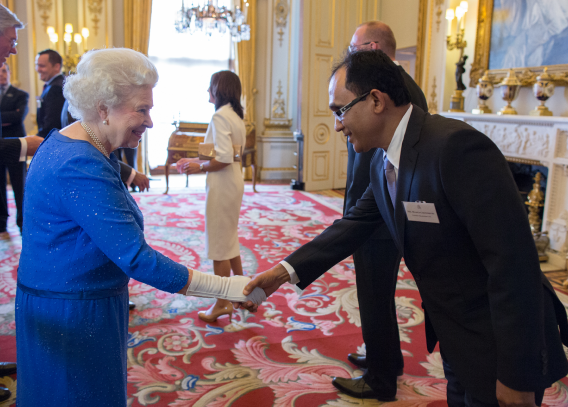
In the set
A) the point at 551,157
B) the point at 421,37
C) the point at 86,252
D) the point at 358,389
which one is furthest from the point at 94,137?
the point at 421,37

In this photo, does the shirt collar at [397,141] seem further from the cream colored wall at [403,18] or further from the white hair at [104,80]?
the cream colored wall at [403,18]

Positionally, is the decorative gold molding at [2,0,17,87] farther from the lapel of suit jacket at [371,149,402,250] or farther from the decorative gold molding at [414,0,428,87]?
the lapel of suit jacket at [371,149,402,250]

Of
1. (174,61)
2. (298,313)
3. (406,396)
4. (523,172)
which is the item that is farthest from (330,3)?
(406,396)

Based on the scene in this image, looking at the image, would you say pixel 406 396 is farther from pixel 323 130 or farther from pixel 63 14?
pixel 63 14

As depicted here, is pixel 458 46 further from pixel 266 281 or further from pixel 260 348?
pixel 266 281

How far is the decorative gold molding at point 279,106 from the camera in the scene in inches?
378

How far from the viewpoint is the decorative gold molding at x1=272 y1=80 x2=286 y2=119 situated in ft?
31.5

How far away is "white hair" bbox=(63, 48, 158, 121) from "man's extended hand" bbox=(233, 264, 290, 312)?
76 centimetres

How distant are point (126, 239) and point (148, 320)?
7.11ft

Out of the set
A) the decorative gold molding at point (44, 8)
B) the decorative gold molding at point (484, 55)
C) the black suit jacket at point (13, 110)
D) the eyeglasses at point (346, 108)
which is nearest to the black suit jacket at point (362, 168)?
the eyeglasses at point (346, 108)

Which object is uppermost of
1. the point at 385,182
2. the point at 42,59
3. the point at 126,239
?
the point at 42,59

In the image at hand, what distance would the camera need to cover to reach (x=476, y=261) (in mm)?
1320

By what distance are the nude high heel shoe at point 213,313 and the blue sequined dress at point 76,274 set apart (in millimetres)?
1723

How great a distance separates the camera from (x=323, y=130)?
→ 8461mm
